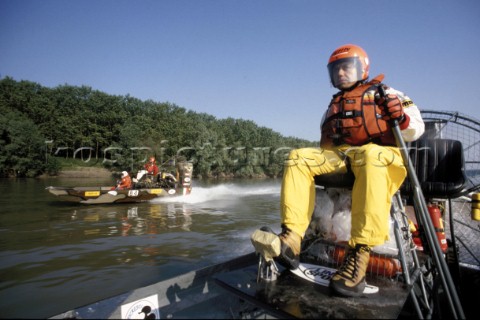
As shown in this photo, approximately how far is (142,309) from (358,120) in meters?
2.37

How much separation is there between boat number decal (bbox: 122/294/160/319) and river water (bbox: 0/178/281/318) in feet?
7.36

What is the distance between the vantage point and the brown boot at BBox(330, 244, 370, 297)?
1978mm

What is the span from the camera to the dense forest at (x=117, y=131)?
4597cm

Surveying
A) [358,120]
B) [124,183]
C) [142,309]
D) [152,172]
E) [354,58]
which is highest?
[354,58]

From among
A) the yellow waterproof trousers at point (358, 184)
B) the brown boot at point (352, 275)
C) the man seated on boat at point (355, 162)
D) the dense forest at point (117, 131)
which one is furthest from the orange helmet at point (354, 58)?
the dense forest at point (117, 131)

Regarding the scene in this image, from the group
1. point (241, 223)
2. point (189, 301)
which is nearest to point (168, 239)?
point (241, 223)

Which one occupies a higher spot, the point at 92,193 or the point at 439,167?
the point at 439,167

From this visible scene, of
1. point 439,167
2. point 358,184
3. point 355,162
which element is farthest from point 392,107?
point 439,167

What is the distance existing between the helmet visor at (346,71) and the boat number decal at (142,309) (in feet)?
8.65


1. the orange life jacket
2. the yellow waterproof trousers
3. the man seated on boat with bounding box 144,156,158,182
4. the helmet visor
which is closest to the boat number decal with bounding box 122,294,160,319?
the yellow waterproof trousers

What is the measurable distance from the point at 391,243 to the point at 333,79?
67.9 inches

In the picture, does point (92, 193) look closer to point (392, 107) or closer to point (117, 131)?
point (392, 107)

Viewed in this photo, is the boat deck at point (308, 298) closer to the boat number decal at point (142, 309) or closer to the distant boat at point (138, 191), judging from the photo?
the boat number decal at point (142, 309)

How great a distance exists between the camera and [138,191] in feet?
Result: 42.9
